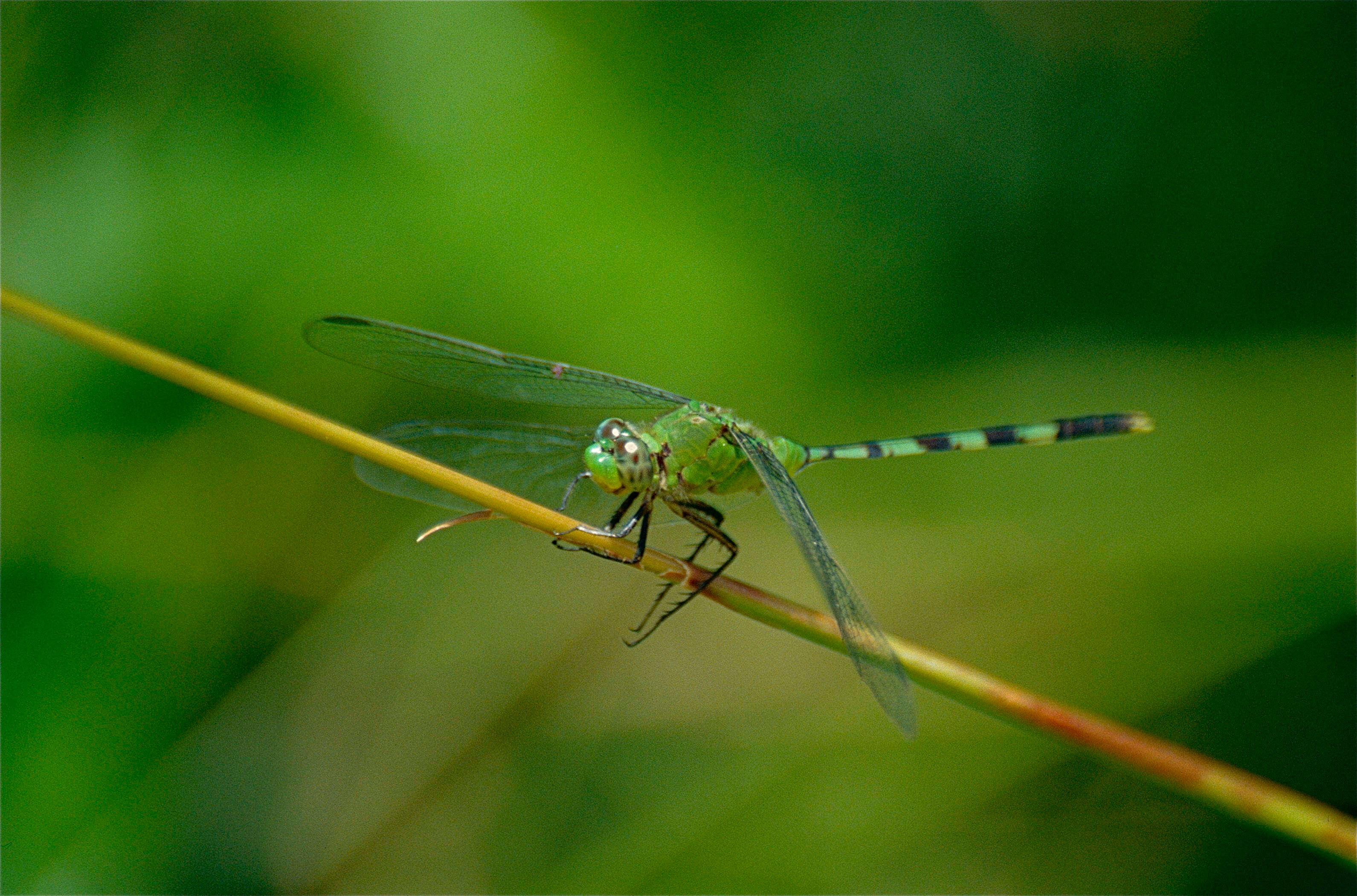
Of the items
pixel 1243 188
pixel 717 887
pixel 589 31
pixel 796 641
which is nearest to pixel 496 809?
pixel 717 887

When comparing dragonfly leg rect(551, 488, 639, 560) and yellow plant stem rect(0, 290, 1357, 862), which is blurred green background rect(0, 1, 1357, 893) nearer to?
dragonfly leg rect(551, 488, 639, 560)

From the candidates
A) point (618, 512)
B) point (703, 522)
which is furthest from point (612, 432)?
point (703, 522)

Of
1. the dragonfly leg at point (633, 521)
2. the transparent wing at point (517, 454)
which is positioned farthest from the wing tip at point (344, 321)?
the dragonfly leg at point (633, 521)

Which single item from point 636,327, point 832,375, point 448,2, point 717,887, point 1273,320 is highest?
point 448,2

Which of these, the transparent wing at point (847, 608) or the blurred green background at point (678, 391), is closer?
the transparent wing at point (847, 608)

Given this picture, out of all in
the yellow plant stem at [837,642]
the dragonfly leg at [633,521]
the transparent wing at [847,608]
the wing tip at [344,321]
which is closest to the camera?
the yellow plant stem at [837,642]

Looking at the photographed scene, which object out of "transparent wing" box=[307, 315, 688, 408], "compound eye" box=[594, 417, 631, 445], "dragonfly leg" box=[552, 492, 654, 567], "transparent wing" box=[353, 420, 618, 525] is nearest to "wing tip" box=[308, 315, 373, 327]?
"transparent wing" box=[307, 315, 688, 408]

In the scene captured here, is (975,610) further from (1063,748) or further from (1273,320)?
(1273,320)

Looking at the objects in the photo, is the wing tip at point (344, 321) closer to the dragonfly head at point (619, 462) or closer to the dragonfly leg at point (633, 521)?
the dragonfly head at point (619, 462)
